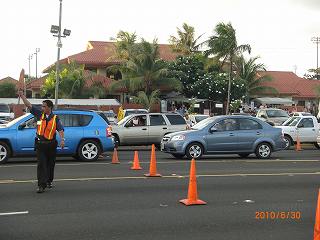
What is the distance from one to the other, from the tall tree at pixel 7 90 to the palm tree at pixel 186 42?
886 inches

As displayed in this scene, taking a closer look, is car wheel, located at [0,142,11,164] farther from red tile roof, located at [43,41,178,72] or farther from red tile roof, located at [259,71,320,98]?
red tile roof, located at [259,71,320,98]

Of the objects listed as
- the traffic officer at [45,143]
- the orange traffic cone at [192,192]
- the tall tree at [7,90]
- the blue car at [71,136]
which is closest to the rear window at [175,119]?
the blue car at [71,136]

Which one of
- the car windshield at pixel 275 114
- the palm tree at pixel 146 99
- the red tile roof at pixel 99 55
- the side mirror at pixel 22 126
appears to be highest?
the red tile roof at pixel 99 55

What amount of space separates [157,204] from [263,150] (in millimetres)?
9620

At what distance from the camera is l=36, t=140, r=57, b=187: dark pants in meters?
10.0

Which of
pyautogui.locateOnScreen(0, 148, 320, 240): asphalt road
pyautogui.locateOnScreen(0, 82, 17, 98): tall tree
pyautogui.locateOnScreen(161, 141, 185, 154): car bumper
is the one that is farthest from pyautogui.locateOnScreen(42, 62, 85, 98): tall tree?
pyautogui.locateOnScreen(0, 148, 320, 240): asphalt road

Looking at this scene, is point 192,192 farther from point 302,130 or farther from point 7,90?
point 7,90

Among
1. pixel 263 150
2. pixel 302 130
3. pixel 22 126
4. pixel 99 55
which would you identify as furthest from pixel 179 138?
pixel 99 55

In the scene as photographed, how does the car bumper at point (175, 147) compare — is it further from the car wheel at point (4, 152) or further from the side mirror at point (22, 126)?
the car wheel at point (4, 152)

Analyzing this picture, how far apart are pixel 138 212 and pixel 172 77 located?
128 ft

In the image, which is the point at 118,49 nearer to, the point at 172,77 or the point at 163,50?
the point at 172,77

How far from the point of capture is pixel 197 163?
15.9 metres

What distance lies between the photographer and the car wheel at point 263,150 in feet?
58.5
